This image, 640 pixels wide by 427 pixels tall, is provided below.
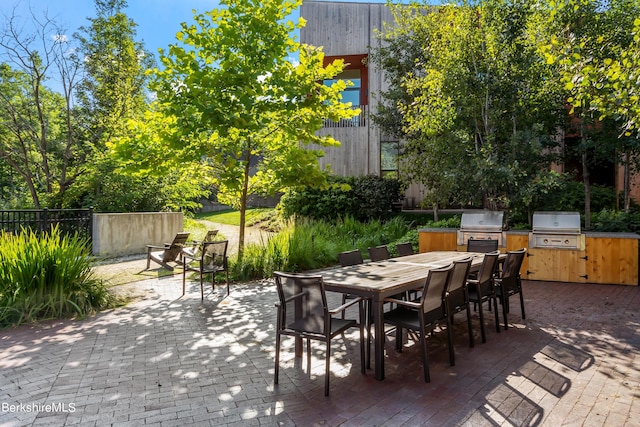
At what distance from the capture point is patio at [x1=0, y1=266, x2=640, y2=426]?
3008mm

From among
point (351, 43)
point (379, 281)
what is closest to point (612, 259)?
point (379, 281)

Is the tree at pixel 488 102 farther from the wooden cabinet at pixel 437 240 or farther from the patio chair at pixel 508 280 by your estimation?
the patio chair at pixel 508 280

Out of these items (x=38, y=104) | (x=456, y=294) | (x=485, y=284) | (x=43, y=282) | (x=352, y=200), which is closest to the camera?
(x=456, y=294)

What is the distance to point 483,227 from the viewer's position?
8773 millimetres

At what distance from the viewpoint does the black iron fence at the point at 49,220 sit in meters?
9.14

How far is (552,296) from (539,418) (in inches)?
184

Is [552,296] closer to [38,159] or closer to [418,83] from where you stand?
[418,83]

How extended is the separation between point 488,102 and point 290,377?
778 cm

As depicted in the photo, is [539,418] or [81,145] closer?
[539,418]

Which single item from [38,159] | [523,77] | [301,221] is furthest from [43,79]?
[523,77]

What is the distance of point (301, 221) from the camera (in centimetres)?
1278

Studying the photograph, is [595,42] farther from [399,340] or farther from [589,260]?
[399,340]

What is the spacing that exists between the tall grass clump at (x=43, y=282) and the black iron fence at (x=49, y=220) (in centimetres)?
370

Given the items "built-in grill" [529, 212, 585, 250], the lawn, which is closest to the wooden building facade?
the lawn
